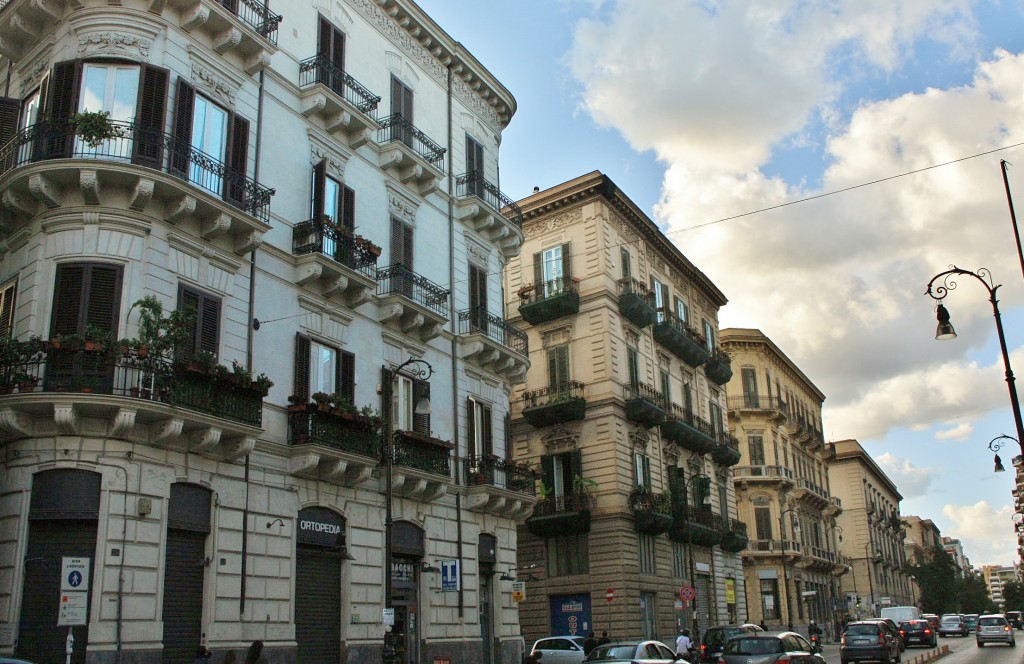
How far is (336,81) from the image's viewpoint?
2567 cm

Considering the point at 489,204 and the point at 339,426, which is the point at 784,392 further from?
the point at 339,426

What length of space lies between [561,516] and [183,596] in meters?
23.8

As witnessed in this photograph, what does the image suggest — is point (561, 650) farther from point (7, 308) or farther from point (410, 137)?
point (7, 308)

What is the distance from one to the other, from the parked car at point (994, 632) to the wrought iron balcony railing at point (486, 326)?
34957mm

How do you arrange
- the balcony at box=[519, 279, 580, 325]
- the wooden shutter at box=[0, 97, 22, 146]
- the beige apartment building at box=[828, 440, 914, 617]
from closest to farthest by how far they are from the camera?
the wooden shutter at box=[0, 97, 22, 146] → the balcony at box=[519, 279, 580, 325] → the beige apartment building at box=[828, 440, 914, 617]

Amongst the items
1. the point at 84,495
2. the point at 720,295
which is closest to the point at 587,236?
the point at 720,295

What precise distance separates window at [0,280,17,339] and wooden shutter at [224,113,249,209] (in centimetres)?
475

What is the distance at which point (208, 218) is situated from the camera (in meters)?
19.9

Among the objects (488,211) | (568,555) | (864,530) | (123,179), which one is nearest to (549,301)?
(568,555)

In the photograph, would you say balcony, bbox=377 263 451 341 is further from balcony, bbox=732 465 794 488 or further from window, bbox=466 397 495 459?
balcony, bbox=732 465 794 488

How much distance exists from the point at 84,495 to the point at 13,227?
6356 millimetres

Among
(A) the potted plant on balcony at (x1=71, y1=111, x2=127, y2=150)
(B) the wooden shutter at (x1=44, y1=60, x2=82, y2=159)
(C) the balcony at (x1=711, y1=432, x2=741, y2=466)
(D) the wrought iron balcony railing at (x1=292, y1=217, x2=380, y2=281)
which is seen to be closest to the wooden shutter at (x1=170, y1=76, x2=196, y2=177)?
(A) the potted plant on balcony at (x1=71, y1=111, x2=127, y2=150)

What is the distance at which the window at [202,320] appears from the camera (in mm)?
19328

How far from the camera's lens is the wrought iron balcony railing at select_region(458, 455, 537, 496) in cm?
2817
